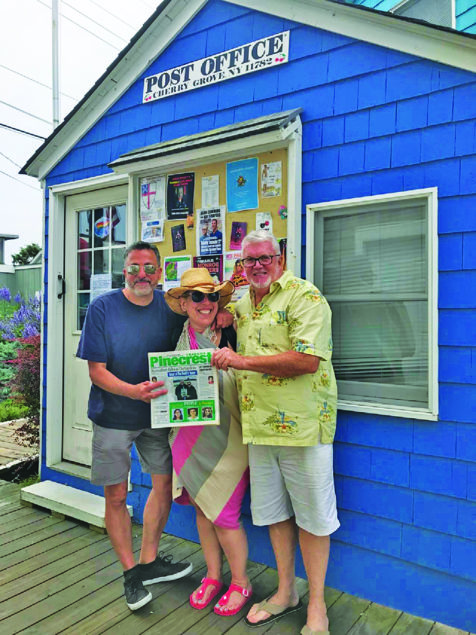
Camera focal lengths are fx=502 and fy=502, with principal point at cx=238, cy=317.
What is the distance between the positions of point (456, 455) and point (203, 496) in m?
1.27

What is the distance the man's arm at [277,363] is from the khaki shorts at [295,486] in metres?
0.39

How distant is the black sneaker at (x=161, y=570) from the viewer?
2775mm

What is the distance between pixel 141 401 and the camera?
2.66 meters

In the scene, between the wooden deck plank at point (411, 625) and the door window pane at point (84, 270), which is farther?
the door window pane at point (84, 270)

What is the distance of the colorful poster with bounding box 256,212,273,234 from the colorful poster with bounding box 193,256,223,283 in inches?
13.2

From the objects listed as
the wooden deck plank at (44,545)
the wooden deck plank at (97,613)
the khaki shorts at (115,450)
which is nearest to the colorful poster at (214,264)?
the khaki shorts at (115,450)

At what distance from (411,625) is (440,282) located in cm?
168

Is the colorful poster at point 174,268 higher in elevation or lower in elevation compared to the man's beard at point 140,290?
higher

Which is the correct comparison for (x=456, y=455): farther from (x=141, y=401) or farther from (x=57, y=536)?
(x=57, y=536)

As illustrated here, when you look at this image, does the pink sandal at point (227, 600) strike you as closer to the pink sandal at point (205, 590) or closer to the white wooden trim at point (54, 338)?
the pink sandal at point (205, 590)

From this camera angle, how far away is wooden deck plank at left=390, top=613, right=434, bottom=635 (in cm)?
239

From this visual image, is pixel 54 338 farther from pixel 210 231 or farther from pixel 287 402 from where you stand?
pixel 287 402

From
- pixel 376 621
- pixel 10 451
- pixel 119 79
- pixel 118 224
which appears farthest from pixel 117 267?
pixel 376 621

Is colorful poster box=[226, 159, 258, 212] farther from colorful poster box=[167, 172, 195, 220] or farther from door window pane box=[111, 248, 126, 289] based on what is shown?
door window pane box=[111, 248, 126, 289]
